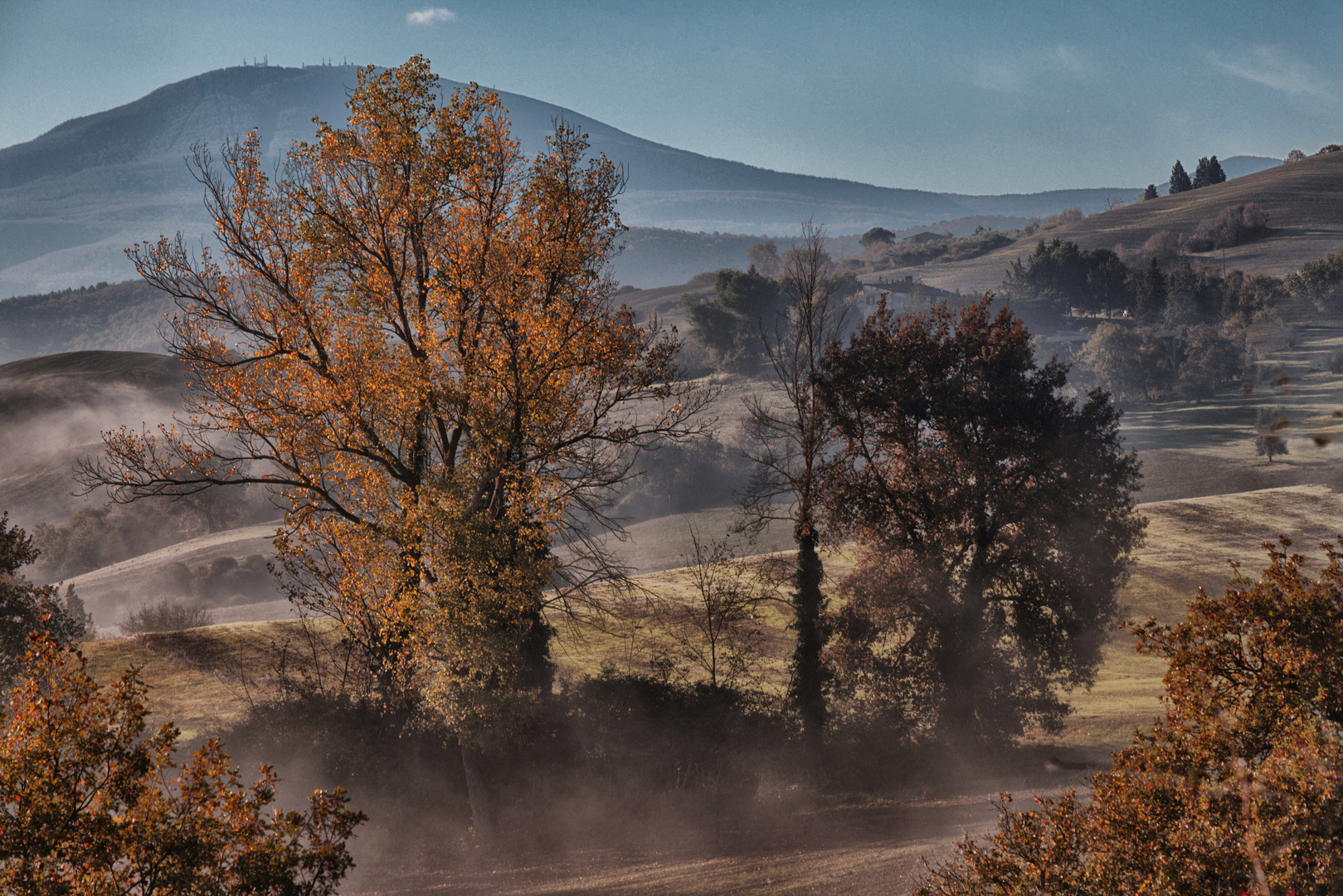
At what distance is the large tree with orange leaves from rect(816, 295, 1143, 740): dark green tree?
310 inches

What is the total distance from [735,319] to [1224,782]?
329 feet

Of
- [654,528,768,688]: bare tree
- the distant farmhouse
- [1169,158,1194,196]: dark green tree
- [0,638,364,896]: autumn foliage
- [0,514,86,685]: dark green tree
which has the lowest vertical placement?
[654,528,768,688]: bare tree

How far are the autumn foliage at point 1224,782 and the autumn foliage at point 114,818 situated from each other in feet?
21.9

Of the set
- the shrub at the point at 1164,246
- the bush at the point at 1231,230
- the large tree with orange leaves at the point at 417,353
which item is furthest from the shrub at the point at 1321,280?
the large tree with orange leaves at the point at 417,353

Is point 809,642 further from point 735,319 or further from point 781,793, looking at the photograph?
point 735,319

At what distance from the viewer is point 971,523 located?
23500mm

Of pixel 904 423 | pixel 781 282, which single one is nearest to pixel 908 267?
pixel 781 282

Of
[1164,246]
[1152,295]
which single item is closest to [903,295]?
[1152,295]

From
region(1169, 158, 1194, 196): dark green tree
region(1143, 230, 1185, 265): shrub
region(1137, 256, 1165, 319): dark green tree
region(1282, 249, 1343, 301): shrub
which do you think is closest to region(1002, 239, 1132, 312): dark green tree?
region(1137, 256, 1165, 319): dark green tree

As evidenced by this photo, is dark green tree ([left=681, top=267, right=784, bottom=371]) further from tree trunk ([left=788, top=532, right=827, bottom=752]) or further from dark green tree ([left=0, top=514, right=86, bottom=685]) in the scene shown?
dark green tree ([left=0, top=514, right=86, bottom=685])

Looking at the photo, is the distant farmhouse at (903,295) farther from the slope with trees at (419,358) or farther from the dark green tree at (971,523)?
the slope with trees at (419,358)

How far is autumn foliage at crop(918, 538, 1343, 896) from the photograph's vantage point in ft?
24.7

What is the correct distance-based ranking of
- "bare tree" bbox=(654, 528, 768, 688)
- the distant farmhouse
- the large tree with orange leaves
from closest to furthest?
1. the large tree with orange leaves
2. "bare tree" bbox=(654, 528, 768, 688)
3. the distant farmhouse

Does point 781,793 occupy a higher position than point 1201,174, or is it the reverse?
point 1201,174
